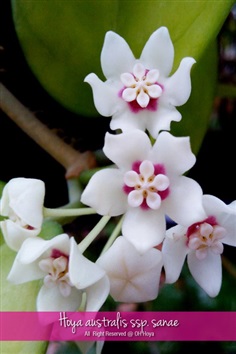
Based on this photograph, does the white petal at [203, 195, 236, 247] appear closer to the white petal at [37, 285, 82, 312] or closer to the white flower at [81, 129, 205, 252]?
the white flower at [81, 129, 205, 252]

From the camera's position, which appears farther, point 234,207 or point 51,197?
point 51,197

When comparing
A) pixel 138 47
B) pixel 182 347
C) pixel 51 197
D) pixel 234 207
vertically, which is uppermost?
pixel 138 47

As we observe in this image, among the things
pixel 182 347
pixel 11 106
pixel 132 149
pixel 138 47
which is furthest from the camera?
pixel 182 347

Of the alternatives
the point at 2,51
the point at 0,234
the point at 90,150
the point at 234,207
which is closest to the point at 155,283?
the point at 234,207

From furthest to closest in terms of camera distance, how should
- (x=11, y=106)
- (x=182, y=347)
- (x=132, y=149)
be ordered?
1. (x=182, y=347)
2. (x=11, y=106)
3. (x=132, y=149)

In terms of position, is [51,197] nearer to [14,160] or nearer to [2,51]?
[14,160]

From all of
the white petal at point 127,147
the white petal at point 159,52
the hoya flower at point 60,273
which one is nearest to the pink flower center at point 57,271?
the hoya flower at point 60,273

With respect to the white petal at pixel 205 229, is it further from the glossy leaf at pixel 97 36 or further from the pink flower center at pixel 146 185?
the glossy leaf at pixel 97 36

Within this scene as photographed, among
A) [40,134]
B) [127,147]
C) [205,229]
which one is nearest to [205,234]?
[205,229]
